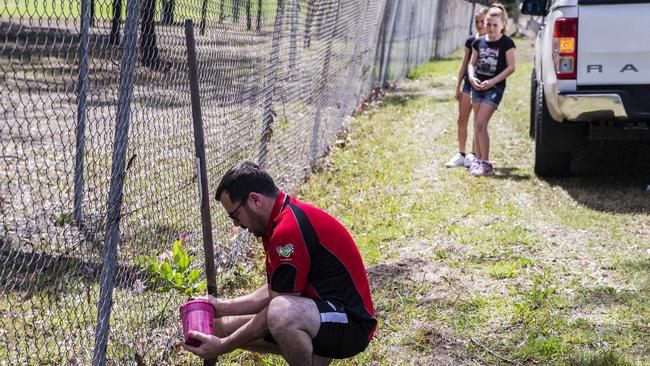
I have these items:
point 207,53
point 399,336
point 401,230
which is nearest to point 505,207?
point 401,230

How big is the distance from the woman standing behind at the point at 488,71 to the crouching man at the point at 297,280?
5.01 meters

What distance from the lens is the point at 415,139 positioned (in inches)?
426

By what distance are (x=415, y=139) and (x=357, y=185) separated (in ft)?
9.01

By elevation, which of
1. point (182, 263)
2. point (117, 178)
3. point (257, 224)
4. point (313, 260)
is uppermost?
point (117, 178)

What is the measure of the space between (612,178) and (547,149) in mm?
837

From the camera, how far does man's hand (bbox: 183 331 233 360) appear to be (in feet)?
12.0

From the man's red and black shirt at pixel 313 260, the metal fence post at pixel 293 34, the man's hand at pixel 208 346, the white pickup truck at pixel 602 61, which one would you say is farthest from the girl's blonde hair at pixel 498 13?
the man's hand at pixel 208 346

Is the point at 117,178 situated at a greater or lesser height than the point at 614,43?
lesser

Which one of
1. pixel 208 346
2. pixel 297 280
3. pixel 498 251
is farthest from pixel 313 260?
pixel 498 251

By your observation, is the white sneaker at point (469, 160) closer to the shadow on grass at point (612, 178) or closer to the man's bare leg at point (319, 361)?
→ the shadow on grass at point (612, 178)

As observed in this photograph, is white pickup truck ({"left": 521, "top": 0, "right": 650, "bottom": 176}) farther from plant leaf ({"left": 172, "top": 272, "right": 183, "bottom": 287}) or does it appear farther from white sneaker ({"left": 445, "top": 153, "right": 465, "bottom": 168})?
plant leaf ({"left": 172, "top": 272, "right": 183, "bottom": 287})

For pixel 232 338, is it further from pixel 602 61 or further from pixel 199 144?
pixel 602 61

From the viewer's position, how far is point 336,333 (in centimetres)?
371

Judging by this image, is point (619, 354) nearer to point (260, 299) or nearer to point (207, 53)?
point (260, 299)
